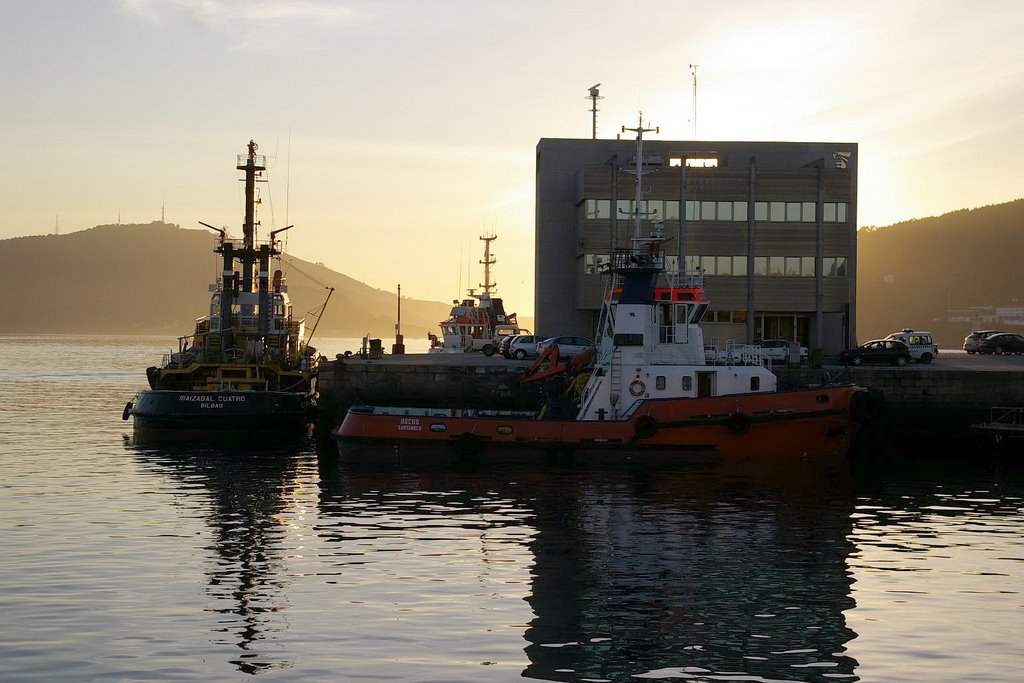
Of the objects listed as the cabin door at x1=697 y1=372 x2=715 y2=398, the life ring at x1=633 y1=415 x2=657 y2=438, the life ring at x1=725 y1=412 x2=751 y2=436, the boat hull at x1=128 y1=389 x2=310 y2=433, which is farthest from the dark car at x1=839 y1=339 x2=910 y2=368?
the boat hull at x1=128 y1=389 x2=310 y2=433

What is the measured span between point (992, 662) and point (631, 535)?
934cm

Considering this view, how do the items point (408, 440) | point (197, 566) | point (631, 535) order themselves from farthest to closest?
point (408, 440) → point (631, 535) → point (197, 566)

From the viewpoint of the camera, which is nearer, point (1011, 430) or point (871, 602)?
point (871, 602)

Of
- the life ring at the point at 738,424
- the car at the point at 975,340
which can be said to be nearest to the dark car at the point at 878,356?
the car at the point at 975,340

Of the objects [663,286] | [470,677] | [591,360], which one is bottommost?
[470,677]

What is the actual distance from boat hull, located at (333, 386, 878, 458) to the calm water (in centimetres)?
84

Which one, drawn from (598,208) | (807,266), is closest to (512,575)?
(598,208)

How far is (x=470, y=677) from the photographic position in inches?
530

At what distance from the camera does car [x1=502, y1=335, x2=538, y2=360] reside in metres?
55.1

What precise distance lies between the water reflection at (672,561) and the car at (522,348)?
72.1 ft

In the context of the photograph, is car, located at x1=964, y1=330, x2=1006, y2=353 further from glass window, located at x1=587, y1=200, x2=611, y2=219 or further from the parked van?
glass window, located at x1=587, y1=200, x2=611, y2=219

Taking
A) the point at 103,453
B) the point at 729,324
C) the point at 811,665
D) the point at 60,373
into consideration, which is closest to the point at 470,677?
the point at 811,665

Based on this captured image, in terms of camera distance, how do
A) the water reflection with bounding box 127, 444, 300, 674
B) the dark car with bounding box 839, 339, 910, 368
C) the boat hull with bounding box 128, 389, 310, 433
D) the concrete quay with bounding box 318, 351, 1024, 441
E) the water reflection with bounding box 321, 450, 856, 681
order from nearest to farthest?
the water reflection with bounding box 321, 450, 856, 681, the water reflection with bounding box 127, 444, 300, 674, the boat hull with bounding box 128, 389, 310, 433, the concrete quay with bounding box 318, 351, 1024, 441, the dark car with bounding box 839, 339, 910, 368

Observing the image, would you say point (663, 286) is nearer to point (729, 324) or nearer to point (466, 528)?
point (466, 528)
